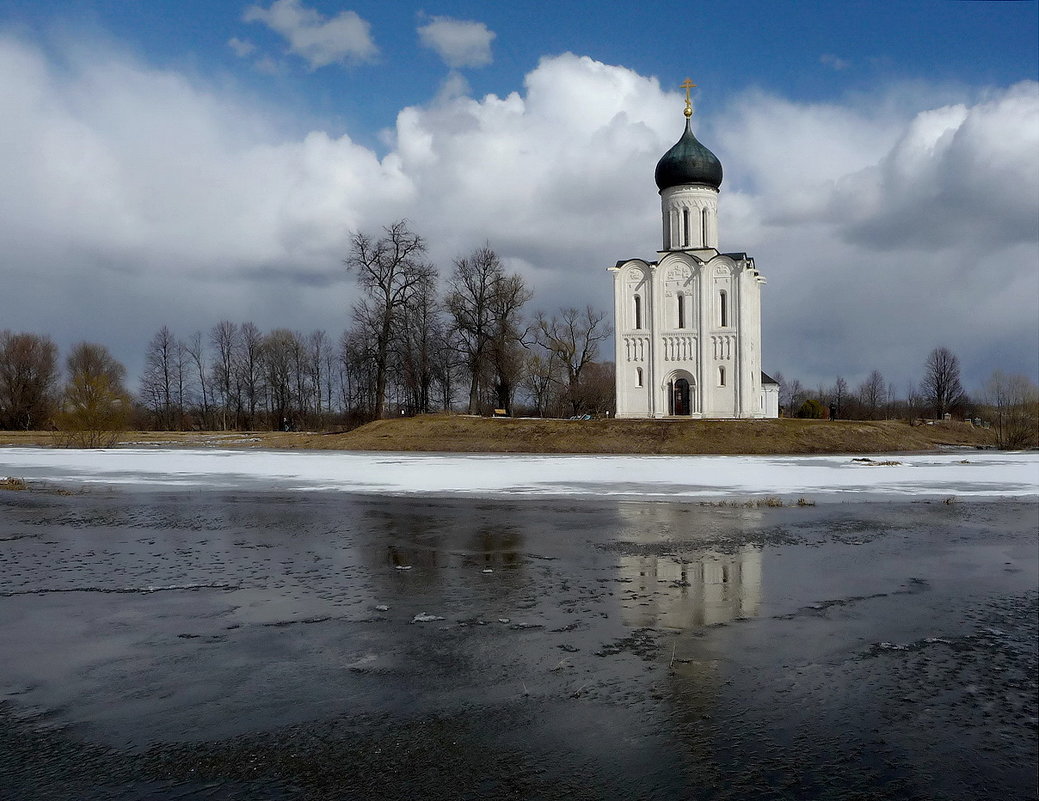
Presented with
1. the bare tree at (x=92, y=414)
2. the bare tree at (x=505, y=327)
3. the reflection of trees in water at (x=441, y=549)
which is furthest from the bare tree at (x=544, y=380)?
the reflection of trees in water at (x=441, y=549)

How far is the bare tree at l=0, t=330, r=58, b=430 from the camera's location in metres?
73.5

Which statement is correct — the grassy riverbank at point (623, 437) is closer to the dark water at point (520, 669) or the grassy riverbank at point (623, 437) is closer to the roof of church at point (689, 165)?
the roof of church at point (689, 165)

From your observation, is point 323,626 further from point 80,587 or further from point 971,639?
point 971,639

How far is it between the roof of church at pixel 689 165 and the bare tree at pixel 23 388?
56.8 m

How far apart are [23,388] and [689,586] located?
3138 inches

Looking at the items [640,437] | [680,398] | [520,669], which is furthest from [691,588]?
[680,398]

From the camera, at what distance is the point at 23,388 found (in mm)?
73812

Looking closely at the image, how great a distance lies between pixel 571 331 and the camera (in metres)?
70.8

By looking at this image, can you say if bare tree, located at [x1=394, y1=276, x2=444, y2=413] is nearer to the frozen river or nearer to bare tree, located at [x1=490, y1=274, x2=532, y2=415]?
bare tree, located at [x1=490, y1=274, x2=532, y2=415]

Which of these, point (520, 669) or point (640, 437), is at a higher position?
point (640, 437)

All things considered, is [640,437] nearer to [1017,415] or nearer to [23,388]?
[1017,415]

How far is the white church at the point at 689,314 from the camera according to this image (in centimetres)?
4841

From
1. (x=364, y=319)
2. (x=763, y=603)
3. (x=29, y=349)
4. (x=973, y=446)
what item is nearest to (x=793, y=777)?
(x=763, y=603)

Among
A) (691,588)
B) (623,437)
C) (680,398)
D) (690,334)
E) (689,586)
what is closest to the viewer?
(691,588)
